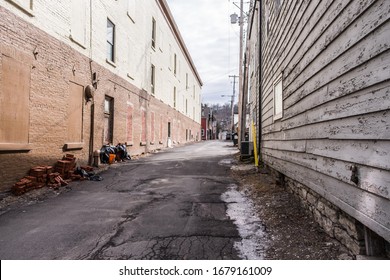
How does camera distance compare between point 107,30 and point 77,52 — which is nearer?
point 77,52

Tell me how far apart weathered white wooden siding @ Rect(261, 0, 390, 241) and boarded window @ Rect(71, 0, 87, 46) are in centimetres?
699

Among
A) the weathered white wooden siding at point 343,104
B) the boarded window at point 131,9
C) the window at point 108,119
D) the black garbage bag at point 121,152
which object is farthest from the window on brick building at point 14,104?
the boarded window at point 131,9

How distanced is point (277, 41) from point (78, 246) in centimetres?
682

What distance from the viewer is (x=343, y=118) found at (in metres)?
3.51

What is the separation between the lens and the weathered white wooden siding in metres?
2.71

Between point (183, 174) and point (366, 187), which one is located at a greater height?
point (366, 187)

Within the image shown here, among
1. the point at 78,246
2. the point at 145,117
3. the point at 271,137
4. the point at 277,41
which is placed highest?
the point at 277,41

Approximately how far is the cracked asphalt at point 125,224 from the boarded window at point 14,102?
178 cm

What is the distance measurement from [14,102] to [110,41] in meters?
7.22

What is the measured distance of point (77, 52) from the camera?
984 cm

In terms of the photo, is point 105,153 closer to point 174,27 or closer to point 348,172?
point 348,172

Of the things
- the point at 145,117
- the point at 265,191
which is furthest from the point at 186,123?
the point at 265,191

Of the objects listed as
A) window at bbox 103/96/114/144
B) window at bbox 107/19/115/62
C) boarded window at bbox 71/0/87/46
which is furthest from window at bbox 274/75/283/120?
window at bbox 107/19/115/62

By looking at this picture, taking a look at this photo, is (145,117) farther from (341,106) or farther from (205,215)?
(341,106)
